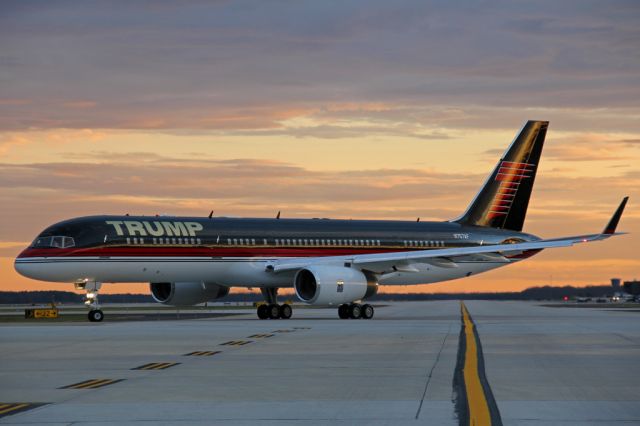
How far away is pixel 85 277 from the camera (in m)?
44.6

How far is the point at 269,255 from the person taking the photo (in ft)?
159

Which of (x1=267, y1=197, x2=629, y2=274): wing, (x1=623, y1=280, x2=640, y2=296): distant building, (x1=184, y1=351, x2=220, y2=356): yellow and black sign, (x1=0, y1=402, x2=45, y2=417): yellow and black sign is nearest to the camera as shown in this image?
(x1=0, y1=402, x2=45, y2=417): yellow and black sign

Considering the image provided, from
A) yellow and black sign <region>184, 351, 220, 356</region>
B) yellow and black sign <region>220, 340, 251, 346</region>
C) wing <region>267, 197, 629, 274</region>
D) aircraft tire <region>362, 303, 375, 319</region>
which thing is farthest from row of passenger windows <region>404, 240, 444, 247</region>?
yellow and black sign <region>184, 351, 220, 356</region>

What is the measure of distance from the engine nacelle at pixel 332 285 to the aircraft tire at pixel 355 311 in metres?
0.55

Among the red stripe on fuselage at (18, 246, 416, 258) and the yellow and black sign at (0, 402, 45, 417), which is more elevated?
the red stripe on fuselage at (18, 246, 416, 258)

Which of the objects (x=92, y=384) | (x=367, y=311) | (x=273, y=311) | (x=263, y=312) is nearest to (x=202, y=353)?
(x=92, y=384)

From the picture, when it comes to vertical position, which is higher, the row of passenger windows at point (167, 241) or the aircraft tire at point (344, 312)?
the row of passenger windows at point (167, 241)

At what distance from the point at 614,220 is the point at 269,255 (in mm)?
14827

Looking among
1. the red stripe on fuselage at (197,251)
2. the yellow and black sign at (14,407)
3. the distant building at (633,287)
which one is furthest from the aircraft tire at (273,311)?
the distant building at (633,287)

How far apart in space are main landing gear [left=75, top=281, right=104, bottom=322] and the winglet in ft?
70.7

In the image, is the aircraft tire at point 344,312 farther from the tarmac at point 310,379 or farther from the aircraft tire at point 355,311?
the tarmac at point 310,379

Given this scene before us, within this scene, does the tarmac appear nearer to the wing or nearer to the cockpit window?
the cockpit window

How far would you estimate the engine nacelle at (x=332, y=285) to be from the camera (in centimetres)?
4503

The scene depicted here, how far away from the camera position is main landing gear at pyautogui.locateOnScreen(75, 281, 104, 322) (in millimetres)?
44938
